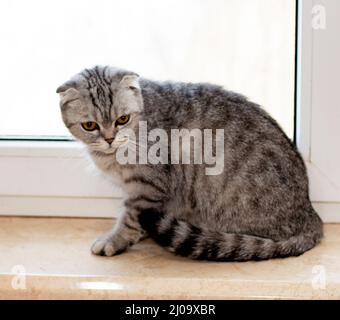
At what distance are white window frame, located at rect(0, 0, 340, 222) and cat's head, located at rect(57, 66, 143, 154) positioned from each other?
175mm

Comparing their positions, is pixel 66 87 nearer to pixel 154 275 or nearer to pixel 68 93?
pixel 68 93

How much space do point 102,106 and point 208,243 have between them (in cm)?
38

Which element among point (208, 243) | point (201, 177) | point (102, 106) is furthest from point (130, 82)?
point (208, 243)

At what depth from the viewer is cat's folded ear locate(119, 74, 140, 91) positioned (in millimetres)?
1312

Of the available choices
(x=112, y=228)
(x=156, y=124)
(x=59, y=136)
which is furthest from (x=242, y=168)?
(x=59, y=136)

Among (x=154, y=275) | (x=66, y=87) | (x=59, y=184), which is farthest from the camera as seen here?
(x=59, y=184)

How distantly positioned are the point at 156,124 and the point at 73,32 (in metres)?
0.34

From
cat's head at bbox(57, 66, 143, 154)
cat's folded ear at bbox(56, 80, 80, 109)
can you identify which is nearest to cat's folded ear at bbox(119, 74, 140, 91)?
cat's head at bbox(57, 66, 143, 154)

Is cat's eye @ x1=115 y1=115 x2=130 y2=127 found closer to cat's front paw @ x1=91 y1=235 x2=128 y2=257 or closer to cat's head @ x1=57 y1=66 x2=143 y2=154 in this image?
cat's head @ x1=57 y1=66 x2=143 y2=154

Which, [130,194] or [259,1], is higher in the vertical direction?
[259,1]

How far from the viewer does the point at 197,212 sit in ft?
4.55

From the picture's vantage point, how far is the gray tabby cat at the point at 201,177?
4.22 ft

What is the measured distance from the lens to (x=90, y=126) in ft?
4.32

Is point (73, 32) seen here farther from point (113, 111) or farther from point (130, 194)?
point (130, 194)
